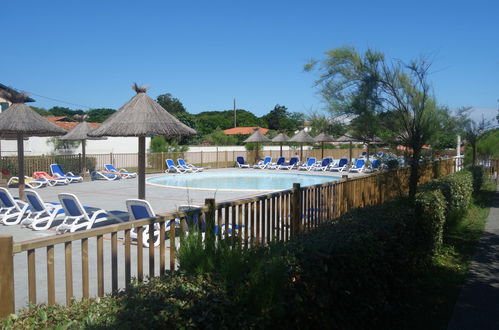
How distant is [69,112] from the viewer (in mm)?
79000

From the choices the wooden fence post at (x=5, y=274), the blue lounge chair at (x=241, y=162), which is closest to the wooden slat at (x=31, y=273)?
the wooden fence post at (x=5, y=274)

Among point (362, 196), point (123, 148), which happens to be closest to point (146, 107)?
point (362, 196)

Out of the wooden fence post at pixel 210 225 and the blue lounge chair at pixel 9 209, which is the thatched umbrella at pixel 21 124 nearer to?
the blue lounge chair at pixel 9 209

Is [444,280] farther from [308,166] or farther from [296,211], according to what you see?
[308,166]

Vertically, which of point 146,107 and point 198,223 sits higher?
point 146,107

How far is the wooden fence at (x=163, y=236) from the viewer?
9.90 feet

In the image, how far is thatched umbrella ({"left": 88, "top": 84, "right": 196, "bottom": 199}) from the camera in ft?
33.4

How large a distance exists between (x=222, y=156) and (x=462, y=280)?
29476 millimetres

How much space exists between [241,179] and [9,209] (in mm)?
16443

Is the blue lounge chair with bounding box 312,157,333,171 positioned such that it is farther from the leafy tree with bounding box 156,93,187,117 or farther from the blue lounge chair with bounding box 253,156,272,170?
the leafy tree with bounding box 156,93,187,117

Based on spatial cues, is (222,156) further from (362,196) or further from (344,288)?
(344,288)

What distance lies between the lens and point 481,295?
5.48 m

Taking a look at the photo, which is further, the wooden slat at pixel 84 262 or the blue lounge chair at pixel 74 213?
the blue lounge chair at pixel 74 213

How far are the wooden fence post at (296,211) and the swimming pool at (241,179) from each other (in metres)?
15.4
